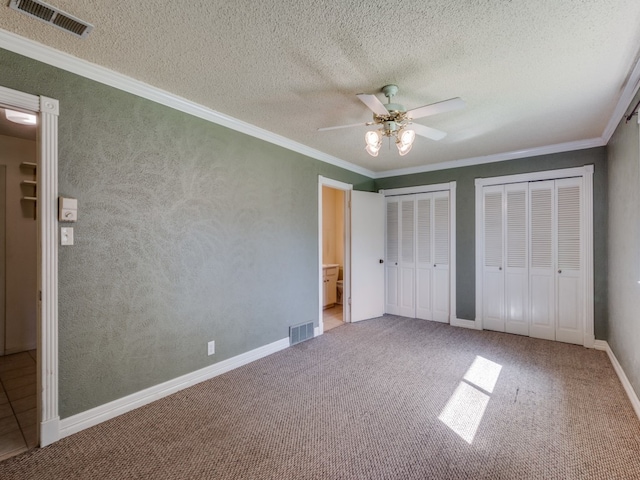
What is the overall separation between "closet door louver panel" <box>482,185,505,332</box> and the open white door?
153 centimetres

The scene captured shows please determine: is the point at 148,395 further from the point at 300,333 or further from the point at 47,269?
the point at 300,333

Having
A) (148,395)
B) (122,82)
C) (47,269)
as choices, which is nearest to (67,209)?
(47,269)

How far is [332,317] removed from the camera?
16.6ft

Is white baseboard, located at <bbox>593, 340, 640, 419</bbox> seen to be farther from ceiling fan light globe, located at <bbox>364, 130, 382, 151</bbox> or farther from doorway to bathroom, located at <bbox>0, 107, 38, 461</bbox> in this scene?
doorway to bathroom, located at <bbox>0, 107, 38, 461</bbox>

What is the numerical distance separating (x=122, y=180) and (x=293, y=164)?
76.4 inches

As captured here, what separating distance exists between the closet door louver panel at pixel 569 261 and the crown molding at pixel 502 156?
399 millimetres

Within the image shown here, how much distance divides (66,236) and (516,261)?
190 inches

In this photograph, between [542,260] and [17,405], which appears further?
Result: [542,260]

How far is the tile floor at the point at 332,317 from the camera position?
4.57 meters

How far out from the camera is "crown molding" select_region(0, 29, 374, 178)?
1.83m

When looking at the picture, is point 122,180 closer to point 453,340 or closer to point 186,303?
point 186,303

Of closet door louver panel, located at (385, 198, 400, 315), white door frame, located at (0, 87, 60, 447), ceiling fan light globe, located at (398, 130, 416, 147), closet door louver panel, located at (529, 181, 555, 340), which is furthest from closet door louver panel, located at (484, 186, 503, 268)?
white door frame, located at (0, 87, 60, 447)

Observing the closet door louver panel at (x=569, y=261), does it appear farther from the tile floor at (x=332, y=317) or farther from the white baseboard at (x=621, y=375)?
the tile floor at (x=332, y=317)

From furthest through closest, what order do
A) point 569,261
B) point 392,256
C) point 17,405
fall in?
point 392,256
point 569,261
point 17,405
